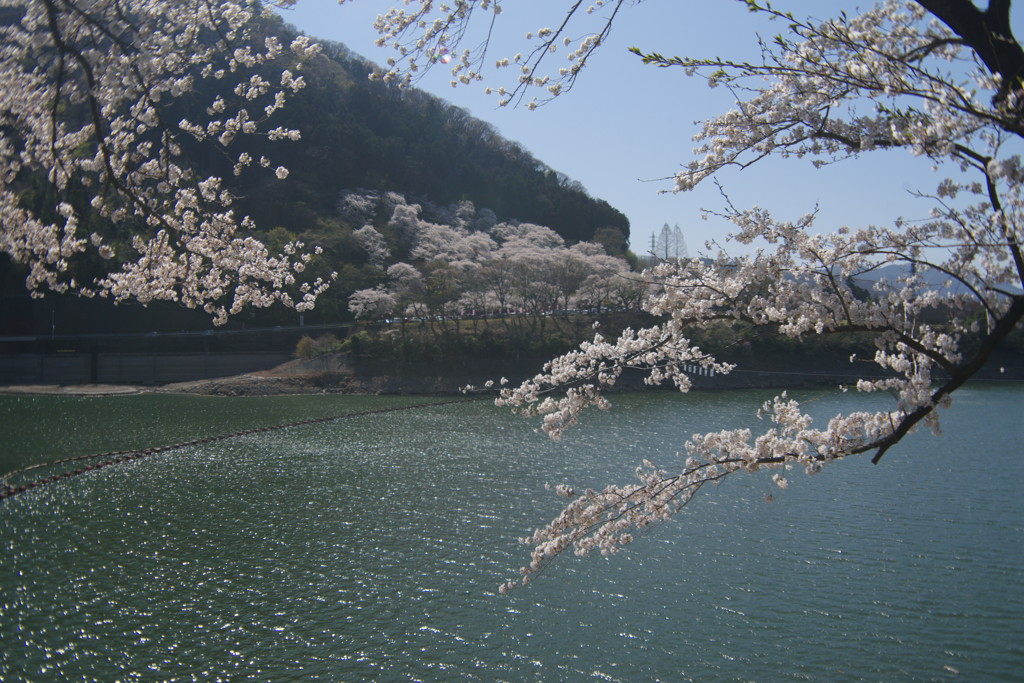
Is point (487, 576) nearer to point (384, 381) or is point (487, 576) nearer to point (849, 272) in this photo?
point (849, 272)

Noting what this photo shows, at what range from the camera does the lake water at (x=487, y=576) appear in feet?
23.5

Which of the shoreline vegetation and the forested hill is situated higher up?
the forested hill

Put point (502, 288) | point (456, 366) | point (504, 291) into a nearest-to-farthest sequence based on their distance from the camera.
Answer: point (456, 366)
point (502, 288)
point (504, 291)

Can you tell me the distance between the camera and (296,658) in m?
7.20

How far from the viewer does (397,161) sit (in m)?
63.9

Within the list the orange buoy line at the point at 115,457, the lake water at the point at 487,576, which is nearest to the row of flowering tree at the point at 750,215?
the lake water at the point at 487,576

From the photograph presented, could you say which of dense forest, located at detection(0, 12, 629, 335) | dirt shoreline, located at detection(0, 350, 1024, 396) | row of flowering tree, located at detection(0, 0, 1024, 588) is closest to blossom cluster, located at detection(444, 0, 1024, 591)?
row of flowering tree, located at detection(0, 0, 1024, 588)

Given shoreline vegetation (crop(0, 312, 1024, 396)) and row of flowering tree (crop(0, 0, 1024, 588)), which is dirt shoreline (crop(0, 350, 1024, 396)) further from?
row of flowering tree (crop(0, 0, 1024, 588))

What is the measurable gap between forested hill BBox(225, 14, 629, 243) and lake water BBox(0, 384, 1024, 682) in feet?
137

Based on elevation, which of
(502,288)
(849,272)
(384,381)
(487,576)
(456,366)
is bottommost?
(487,576)

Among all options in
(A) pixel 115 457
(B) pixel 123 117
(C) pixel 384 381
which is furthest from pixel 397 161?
(B) pixel 123 117

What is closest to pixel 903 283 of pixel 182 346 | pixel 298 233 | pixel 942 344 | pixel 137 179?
pixel 942 344

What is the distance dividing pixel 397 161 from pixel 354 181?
536 centimetres

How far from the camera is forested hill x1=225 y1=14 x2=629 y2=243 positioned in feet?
187
